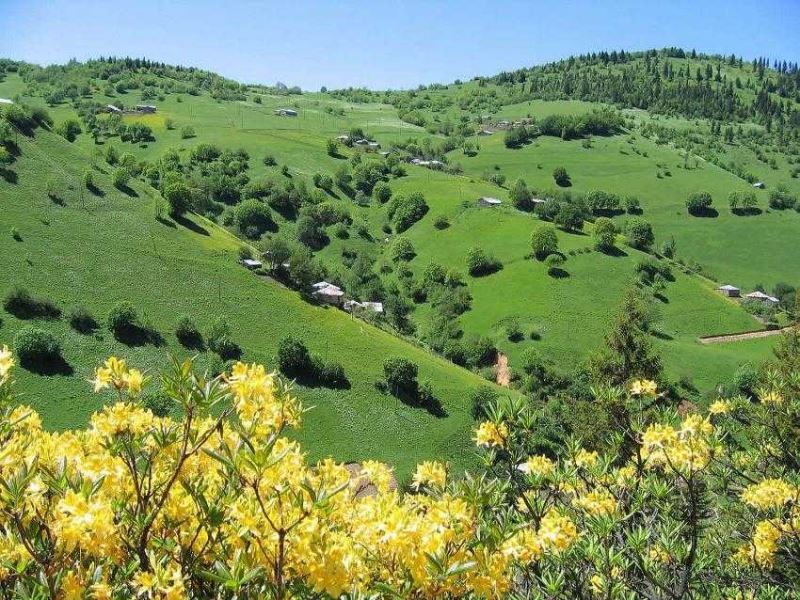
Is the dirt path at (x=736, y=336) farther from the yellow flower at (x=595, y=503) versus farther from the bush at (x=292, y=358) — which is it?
the yellow flower at (x=595, y=503)

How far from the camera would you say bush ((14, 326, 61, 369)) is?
152 feet

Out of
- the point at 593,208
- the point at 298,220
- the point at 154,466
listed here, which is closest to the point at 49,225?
the point at 298,220

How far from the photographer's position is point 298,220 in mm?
108188

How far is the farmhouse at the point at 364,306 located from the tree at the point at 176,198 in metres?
27.4

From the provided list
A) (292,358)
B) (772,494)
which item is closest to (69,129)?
(292,358)

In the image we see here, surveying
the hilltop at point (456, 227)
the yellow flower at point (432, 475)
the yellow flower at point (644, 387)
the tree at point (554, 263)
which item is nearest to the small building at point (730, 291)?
the hilltop at point (456, 227)

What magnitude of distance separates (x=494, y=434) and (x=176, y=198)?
80.3 m

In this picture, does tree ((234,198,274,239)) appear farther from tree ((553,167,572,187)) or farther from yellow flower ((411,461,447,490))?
yellow flower ((411,461,447,490))

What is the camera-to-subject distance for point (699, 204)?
12238 cm

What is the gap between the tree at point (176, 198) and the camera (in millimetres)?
77875

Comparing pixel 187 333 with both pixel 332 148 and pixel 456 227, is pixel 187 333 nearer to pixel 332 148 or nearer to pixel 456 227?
pixel 456 227

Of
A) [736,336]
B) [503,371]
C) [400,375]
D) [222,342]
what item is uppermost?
[222,342]

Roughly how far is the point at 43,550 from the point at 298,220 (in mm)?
106875

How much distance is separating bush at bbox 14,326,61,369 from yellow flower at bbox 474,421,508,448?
166 feet
